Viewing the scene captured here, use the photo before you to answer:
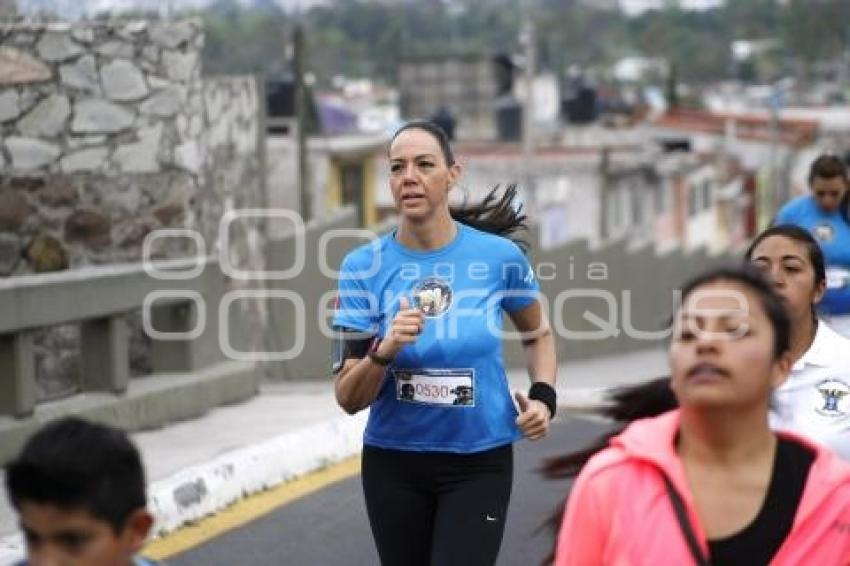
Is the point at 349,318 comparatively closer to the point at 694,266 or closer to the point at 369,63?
the point at 694,266

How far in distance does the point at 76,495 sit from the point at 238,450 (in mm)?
6573

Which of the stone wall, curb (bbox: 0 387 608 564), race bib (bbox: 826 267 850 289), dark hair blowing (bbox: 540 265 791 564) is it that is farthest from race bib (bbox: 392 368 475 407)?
the stone wall

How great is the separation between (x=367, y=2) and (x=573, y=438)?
7973 centimetres

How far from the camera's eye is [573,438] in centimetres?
1238

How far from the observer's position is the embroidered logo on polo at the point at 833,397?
241 inches

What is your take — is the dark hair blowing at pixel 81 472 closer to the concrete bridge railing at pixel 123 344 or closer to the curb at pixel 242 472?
the curb at pixel 242 472

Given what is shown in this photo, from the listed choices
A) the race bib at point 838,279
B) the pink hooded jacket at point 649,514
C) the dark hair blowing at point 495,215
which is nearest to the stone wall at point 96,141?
the race bib at point 838,279

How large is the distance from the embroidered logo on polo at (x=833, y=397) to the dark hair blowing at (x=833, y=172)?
5.79m

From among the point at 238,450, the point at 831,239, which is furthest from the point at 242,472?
the point at 831,239

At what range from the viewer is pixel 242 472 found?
32.3ft

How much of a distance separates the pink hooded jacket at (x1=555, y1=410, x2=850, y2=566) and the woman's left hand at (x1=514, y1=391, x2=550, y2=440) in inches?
80.0

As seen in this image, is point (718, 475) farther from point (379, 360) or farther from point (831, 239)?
point (831, 239)

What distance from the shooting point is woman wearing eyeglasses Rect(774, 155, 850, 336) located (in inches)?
463

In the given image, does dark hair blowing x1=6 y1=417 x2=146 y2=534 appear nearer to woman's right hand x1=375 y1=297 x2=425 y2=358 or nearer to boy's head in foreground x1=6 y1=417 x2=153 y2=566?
boy's head in foreground x1=6 y1=417 x2=153 y2=566
